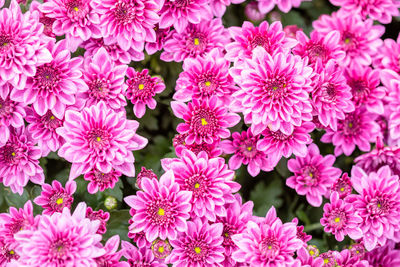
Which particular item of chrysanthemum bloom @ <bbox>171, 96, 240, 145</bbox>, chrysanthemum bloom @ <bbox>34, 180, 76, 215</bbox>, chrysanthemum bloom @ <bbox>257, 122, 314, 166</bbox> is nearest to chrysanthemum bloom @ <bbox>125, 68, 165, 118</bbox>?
chrysanthemum bloom @ <bbox>171, 96, 240, 145</bbox>

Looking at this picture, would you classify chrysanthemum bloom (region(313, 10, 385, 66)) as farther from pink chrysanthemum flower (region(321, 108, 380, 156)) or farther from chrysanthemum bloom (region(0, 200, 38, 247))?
chrysanthemum bloom (region(0, 200, 38, 247))

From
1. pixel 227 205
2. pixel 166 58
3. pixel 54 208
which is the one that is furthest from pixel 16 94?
pixel 227 205

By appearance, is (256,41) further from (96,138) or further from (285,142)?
(96,138)

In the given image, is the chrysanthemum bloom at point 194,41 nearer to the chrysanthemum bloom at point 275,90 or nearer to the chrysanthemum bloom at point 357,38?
the chrysanthemum bloom at point 275,90

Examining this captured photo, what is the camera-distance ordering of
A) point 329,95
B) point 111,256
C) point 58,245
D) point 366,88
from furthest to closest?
point 366,88, point 329,95, point 111,256, point 58,245

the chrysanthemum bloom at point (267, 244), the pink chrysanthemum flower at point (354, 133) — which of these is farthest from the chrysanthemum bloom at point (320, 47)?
the chrysanthemum bloom at point (267, 244)

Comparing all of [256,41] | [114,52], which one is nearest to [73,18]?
[114,52]
